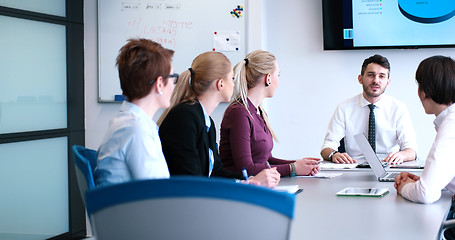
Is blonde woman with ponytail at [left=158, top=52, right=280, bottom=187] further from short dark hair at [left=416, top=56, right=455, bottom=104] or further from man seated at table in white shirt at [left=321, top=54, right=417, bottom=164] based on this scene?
man seated at table in white shirt at [left=321, top=54, right=417, bottom=164]

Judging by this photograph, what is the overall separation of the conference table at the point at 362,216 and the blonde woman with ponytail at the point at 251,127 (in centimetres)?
32


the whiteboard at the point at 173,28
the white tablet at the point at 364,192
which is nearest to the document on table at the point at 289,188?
the white tablet at the point at 364,192

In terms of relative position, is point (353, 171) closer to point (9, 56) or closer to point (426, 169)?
point (426, 169)

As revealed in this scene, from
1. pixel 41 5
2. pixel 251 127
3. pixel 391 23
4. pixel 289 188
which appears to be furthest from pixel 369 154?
pixel 41 5

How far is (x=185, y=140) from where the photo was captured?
7.04 feet

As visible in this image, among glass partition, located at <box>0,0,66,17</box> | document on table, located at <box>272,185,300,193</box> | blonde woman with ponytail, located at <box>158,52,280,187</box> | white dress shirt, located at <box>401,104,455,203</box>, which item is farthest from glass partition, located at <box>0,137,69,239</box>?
white dress shirt, located at <box>401,104,455,203</box>

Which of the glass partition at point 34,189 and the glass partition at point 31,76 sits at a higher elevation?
the glass partition at point 31,76

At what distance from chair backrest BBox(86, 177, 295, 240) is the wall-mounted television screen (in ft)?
13.1

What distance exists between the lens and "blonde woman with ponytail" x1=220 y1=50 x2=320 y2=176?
278cm

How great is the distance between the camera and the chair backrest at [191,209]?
36.3 inches

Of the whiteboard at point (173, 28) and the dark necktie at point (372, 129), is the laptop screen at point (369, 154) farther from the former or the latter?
the whiteboard at point (173, 28)

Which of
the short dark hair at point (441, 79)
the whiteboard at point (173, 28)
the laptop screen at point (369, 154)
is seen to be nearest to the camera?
the short dark hair at point (441, 79)

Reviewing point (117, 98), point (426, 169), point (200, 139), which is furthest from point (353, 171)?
point (117, 98)

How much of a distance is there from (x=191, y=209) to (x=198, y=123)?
129cm
